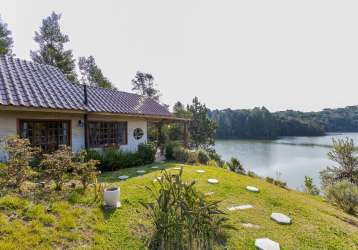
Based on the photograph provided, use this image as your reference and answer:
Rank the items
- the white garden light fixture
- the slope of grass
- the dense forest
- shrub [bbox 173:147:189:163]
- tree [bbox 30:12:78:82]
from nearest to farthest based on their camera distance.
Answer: the slope of grass, the white garden light fixture, shrub [bbox 173:147:189:163], tree [bbox 30:12:78:82], the dense forest

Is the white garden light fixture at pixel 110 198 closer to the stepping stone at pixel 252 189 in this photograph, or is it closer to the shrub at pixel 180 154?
the stepping stone at pixel 252 189

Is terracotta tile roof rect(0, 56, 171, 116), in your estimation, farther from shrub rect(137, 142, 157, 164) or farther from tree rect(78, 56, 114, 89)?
tree rect(78, 56, 114, 89)

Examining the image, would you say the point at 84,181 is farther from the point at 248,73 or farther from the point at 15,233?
the point at 248,73

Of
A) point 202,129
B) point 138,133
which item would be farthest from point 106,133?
point 202,129

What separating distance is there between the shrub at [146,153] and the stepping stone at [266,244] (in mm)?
6237

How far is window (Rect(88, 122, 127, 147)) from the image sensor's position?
8.46 m

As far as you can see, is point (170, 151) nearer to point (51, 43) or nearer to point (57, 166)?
point (57, 166)

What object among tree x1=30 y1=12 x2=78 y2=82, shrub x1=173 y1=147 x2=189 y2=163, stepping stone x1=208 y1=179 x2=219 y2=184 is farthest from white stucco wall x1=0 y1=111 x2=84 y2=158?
tree x1=30 y1=12 x2=78 y2=82

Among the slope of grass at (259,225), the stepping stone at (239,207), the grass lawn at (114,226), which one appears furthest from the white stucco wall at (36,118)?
the stepping stone at (239,207)

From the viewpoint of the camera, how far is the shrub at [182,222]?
8.13 ft

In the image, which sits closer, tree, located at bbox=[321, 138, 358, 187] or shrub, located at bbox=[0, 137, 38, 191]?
shrub, located at bbox=[0, 137, 38, 191]

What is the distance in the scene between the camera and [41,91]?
22.5ft

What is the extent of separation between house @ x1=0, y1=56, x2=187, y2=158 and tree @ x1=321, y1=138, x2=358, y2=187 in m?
9.78

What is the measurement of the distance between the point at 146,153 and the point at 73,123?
121 inches
